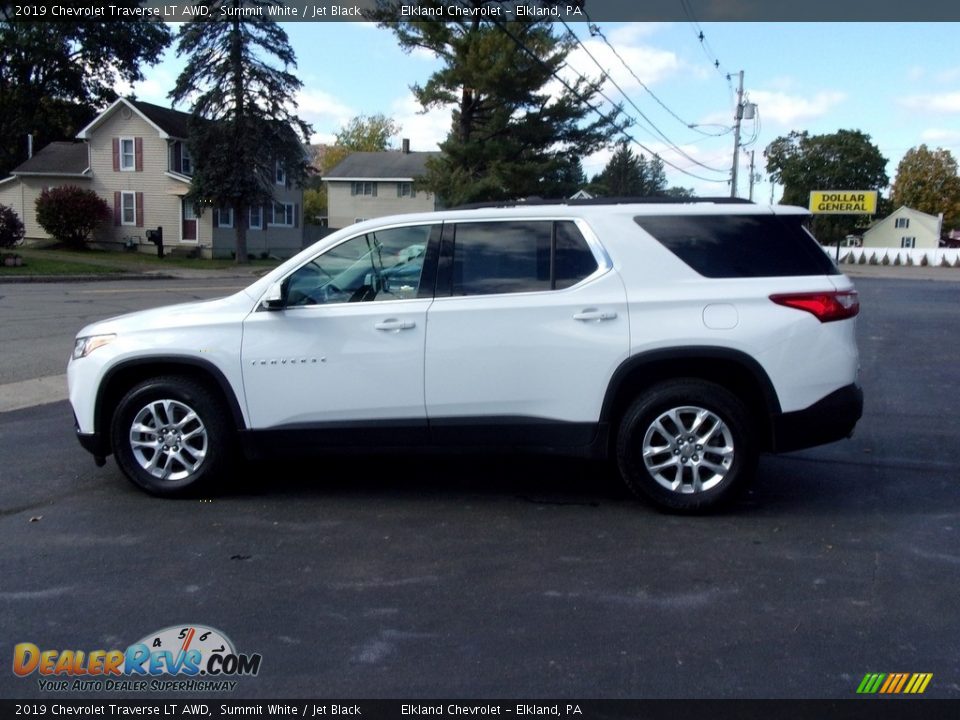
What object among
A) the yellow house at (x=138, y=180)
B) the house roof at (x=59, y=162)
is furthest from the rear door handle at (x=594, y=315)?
the house roof at (x=59, y=162)

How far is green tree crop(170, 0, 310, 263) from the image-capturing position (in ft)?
126

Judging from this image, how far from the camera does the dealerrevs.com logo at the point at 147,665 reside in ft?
12.0

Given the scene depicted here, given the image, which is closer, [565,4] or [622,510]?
[622,510]

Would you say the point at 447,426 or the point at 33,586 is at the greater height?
the point at 447,426

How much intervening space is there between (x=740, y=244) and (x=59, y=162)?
156ft

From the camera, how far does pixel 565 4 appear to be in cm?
2017

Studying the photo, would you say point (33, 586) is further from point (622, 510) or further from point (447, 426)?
point (622, 510)

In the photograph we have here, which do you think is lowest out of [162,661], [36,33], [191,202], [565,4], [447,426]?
[162,661]

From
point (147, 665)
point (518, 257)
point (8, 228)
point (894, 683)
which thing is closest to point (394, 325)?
point (518, 257)

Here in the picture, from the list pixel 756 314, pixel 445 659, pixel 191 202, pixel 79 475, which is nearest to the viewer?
pixel 445 659

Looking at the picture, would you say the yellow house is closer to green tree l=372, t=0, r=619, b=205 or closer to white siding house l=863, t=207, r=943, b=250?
green tree l=372, t=0, r=619, b=205
